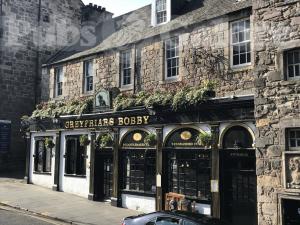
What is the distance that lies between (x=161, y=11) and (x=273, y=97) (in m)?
9.61

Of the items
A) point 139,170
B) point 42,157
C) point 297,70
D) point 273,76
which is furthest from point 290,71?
point 42,157

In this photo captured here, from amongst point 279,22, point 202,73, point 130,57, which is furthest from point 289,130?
point 130,57

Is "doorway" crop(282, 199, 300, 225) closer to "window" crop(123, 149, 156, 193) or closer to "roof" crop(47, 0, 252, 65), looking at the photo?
"window" crop(123, 149, 156, 193)

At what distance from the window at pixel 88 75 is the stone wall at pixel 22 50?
27.7 ft

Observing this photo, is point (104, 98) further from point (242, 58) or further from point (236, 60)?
point (242, 58)

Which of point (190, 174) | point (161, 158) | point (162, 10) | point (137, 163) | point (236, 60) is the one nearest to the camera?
point (236, 60)

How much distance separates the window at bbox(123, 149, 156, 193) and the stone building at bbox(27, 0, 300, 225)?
5 centimetres

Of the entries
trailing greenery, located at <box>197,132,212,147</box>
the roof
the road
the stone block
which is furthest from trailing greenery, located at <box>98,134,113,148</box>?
the stone block

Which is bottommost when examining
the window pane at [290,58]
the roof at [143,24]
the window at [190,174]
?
the window at [190,174]

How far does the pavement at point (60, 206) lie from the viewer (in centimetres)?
1514

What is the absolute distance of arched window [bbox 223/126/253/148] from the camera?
13781mm

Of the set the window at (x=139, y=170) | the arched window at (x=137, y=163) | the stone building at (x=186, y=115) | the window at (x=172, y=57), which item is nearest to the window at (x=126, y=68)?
the stone building at (x=186, y=115)

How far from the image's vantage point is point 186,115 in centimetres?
1569

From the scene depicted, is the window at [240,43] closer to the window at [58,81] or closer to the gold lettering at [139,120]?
the gold lettering at [139,120]
